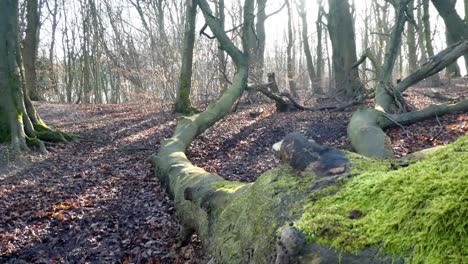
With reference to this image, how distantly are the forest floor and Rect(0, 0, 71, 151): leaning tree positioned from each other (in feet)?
1.86

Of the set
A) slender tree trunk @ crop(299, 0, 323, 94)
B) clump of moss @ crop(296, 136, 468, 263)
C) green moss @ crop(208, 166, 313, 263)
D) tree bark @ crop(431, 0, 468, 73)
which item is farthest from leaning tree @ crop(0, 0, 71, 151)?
slender tree trunk @ crop(299, 0, 323, 94)

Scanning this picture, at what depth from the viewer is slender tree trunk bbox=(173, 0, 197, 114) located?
14.5 meters

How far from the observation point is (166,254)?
4699mm

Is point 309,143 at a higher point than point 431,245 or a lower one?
higher

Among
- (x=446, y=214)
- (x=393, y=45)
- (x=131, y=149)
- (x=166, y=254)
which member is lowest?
(x=166, y=254)

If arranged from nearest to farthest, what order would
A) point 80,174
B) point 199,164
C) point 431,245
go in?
1. point 431,245
2. point 80,174
3. point 199,164

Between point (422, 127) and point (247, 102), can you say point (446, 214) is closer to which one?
point (422, 127)

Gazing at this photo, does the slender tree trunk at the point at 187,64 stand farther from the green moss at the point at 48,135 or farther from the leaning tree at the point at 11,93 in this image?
the leaning tree at the point at 11,93

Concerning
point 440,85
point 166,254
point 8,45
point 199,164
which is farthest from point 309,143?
point 440,85

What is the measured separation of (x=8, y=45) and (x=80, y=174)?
4042 millimetres

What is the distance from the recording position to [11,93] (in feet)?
31.2

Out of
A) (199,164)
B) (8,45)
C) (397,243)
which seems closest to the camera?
(397,243)

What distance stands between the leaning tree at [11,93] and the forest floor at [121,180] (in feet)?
1.86

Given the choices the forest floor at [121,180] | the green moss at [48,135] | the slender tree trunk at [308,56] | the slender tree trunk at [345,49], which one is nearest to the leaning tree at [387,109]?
the forest floor at [121,180]
